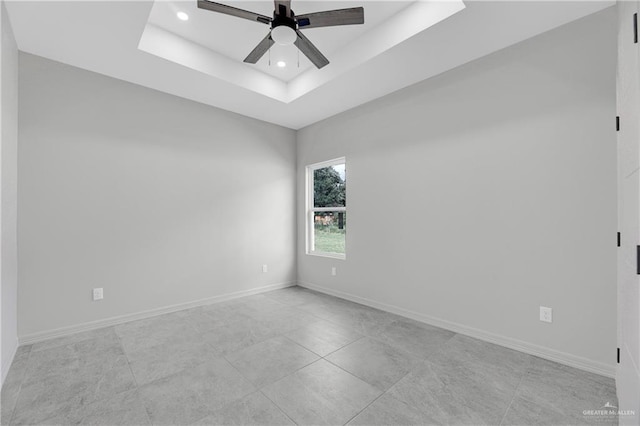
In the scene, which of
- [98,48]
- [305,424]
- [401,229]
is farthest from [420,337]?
[98,48]

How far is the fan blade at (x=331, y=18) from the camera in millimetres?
1980

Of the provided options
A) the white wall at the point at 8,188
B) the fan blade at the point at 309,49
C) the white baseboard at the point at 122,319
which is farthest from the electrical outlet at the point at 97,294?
the fan blade at the point at 309,49

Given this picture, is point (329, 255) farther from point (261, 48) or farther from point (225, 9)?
point (225, 9)

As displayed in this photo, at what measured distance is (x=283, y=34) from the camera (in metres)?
2.11

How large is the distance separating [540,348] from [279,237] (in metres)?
3.47

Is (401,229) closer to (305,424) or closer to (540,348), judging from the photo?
(540,348)

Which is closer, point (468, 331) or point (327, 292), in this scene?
point (468, 331)

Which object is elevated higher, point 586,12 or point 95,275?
point 586,12

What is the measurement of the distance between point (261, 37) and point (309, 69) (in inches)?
28.0

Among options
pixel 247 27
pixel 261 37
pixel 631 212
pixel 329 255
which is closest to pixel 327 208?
pixel 329 255

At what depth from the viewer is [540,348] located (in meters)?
2.32

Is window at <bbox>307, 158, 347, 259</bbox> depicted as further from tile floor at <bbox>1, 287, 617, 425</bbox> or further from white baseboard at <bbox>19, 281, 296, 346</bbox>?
tile floor at <bbox>1, 287, 617, 425</bbox>

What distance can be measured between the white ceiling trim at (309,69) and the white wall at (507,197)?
2.57 ft

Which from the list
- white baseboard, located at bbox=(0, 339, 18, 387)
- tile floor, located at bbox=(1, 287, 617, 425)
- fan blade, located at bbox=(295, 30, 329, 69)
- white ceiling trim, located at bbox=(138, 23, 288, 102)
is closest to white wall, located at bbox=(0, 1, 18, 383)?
white baseboard, located at bbox=(0, 339, 18, 387)
